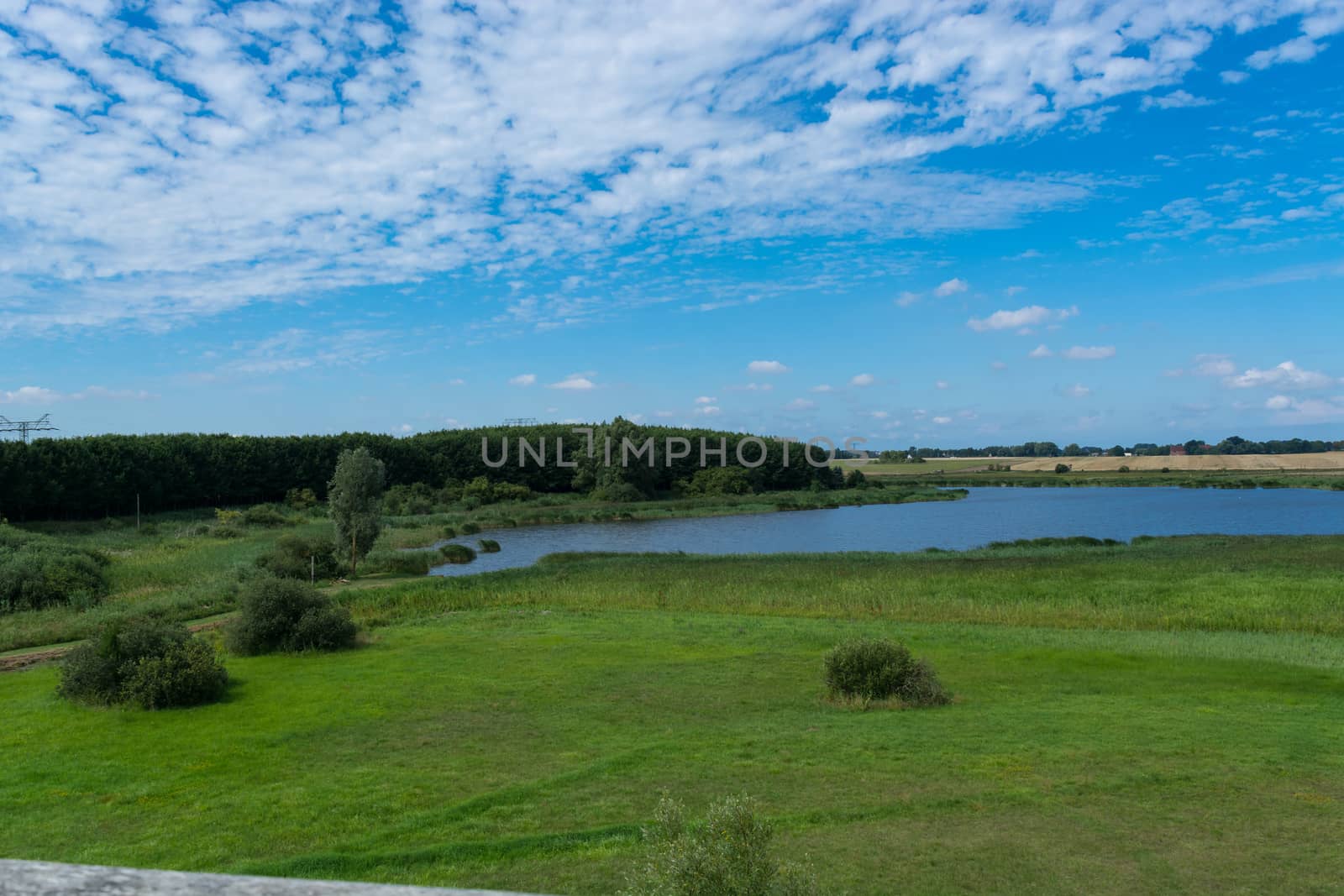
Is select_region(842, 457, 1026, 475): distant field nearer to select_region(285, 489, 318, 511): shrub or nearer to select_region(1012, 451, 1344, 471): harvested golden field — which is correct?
select_region(1012, 451, 1344, 471): harvested golden field

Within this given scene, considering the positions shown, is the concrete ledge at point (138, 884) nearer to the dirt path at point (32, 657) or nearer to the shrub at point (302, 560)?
the dirt path at point (32, 657)

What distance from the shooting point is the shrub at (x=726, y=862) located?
4.80 meters

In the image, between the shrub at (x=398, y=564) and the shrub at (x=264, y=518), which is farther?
the shrub at (x=264, y=518)

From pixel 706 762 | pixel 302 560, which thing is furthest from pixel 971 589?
pixel 302 560

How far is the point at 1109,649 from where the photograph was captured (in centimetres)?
1966

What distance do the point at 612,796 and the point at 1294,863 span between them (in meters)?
6.65

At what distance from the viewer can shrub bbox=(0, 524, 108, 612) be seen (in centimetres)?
2806

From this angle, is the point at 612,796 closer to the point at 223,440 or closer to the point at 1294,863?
the point at 1294,863

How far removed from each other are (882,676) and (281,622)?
1323cm

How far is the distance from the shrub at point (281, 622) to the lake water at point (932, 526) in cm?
2473

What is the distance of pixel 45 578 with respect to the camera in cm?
2955

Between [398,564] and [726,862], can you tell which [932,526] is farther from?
[726,862]

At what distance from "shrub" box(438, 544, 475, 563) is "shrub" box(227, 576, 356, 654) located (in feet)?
101

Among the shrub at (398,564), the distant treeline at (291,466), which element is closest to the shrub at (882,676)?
the shrub at (398,564)
